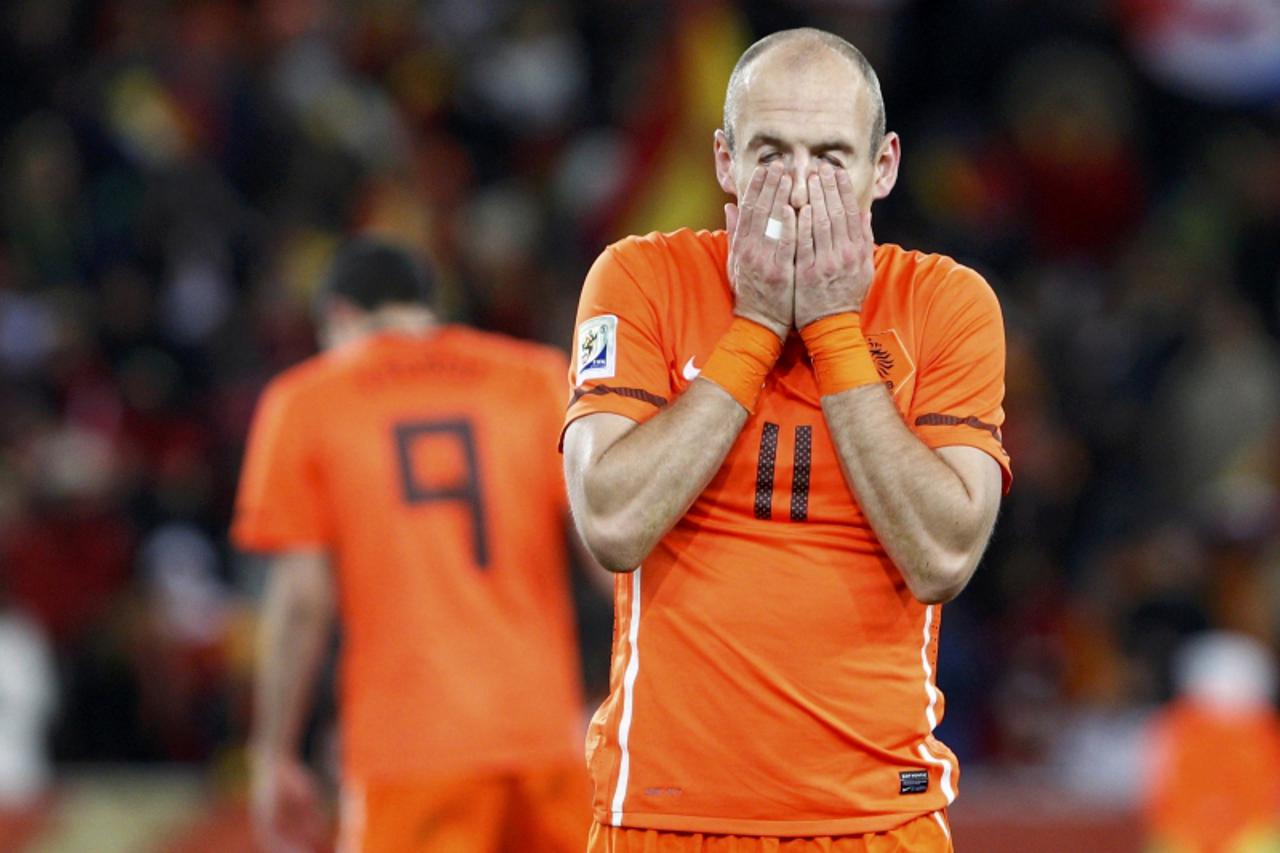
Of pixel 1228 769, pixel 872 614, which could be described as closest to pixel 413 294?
pixel 872 614

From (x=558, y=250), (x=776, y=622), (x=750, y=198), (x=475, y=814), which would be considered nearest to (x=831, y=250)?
(x=750, y=198)

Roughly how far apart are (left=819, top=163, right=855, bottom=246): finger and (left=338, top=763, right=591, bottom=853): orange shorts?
2.47 metres

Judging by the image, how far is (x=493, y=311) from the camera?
37.2 ft

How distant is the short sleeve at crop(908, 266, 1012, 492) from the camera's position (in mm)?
3283

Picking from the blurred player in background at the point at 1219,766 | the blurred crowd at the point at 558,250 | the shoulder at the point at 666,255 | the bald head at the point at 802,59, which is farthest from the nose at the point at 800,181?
the blurred crowd at the point at 558,250

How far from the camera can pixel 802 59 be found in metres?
3.27

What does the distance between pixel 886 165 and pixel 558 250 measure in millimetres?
8415

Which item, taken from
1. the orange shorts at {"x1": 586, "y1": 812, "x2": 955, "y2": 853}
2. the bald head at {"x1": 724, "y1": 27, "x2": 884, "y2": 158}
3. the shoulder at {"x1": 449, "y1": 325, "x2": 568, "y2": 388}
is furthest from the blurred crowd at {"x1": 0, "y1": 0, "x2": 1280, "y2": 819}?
the bald head at {"x1": 724, "y1": 27, "x2": 884, "y2": 158}

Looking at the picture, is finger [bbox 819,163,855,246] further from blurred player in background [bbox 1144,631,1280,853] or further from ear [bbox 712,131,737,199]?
blurred player in background [bbox 1144,631,1280,853]

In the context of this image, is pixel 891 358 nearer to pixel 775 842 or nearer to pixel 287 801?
pixel 775 842

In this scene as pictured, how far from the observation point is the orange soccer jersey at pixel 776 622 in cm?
324

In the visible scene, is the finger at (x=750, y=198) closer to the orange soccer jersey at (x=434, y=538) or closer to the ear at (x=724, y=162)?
the ear at (x=724, y=162)

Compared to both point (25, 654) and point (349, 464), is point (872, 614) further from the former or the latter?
point (25, 654)

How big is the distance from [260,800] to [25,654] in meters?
4.21
